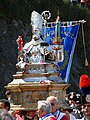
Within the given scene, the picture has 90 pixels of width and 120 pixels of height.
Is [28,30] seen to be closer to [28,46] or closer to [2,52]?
[2,52]

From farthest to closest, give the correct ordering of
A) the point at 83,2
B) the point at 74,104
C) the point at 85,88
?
1. the point at 83,2
2. the point at 74,104
3. the point at 85,88

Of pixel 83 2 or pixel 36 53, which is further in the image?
pixel 83 2

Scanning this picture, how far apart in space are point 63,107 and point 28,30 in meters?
21.6

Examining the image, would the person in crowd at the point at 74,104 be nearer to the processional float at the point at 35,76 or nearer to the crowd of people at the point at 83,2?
the processional float at the point at 35,76

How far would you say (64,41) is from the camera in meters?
17.6

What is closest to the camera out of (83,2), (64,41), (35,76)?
(35,76)

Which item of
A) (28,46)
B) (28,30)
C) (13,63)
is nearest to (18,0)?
(28,30)

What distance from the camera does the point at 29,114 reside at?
468 inches

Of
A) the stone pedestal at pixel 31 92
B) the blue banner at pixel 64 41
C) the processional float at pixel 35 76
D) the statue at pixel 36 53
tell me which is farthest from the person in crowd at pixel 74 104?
the blue banner at pixel 64 41

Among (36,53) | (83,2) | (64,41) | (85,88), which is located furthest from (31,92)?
(83,2)

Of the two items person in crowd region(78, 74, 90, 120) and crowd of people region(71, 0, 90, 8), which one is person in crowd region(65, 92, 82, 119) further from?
crowd of people region(71, 0, 90, 8)

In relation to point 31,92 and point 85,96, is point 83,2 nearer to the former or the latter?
point 31,92

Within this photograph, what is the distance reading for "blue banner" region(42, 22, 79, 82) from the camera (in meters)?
16.7

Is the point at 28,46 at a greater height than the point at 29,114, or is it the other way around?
the point at 28,46
